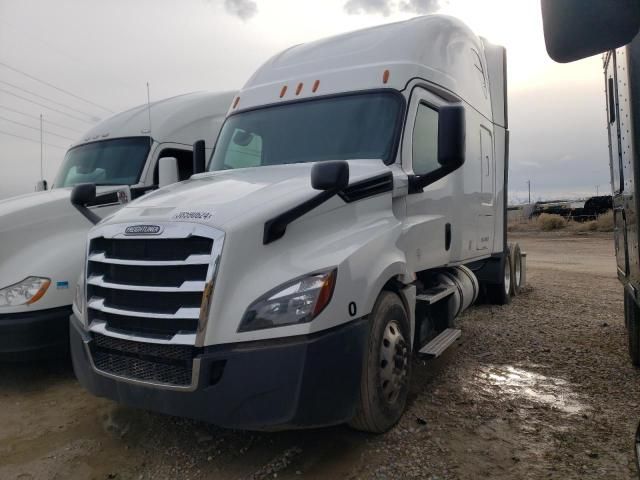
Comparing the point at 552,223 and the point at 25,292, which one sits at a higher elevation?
the point at 552,223

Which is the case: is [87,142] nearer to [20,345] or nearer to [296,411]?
[20,345]

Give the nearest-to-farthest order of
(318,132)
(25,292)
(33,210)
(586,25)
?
(586,25) < (318,132) < (25,292) < (33,210)

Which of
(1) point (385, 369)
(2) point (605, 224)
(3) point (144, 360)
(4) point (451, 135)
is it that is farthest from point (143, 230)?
(2) point (605, 224)

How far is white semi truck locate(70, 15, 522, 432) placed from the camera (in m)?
2.85

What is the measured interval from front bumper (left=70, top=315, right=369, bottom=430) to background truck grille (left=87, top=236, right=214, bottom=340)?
0.99 ft

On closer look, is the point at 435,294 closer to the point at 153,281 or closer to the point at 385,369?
the point at 385,369

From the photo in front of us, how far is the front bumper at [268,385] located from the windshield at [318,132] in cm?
182

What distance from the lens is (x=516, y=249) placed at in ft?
31.2

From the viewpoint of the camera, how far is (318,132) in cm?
440

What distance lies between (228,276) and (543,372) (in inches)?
143

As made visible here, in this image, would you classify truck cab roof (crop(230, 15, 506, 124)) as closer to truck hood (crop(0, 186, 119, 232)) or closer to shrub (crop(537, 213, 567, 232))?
truck hood (crop(0, 186, 119, 232))

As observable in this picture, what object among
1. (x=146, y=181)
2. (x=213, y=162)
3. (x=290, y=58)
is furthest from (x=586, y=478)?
(x=146, y=181)

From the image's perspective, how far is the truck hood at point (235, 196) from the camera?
124 inches

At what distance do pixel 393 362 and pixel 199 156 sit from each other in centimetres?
323
